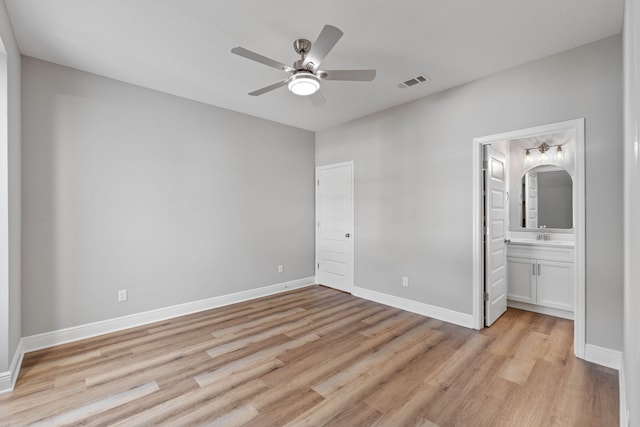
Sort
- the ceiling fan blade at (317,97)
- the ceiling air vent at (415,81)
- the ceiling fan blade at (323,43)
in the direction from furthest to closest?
the ceiling air vent at (415,81)
the ceiling fan blade at (317,97)
the ceiling fan blade at (323,43)

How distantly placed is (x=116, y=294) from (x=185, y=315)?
813 millimetres

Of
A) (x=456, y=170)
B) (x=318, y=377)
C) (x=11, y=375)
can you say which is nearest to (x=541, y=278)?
(x=456, y=170)

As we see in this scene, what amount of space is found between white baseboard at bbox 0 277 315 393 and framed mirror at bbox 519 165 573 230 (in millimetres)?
4091

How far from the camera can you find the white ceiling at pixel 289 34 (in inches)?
83.0

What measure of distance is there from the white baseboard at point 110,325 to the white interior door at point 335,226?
103 cm

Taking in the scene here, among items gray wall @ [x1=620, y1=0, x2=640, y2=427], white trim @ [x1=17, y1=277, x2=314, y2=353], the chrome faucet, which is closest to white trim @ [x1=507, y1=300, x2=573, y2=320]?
the chrome faucet

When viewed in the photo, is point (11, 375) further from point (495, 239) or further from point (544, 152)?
point (544, 152)

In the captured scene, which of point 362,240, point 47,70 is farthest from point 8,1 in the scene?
point 362,240

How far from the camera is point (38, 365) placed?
2498mm

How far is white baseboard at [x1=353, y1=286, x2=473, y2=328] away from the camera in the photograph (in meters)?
3.36

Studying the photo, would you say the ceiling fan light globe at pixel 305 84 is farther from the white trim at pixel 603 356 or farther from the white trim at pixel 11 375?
the white trim at pixel 603 356

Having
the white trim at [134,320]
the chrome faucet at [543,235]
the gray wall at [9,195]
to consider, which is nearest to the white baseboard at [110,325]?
the white trim at [134,320]

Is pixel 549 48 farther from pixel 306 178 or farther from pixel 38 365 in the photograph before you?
pixel 38 365

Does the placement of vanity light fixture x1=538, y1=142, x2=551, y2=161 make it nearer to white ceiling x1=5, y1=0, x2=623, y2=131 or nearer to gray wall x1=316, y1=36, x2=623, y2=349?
gray wall x1=316, y1=36, x2=623, y2=349
